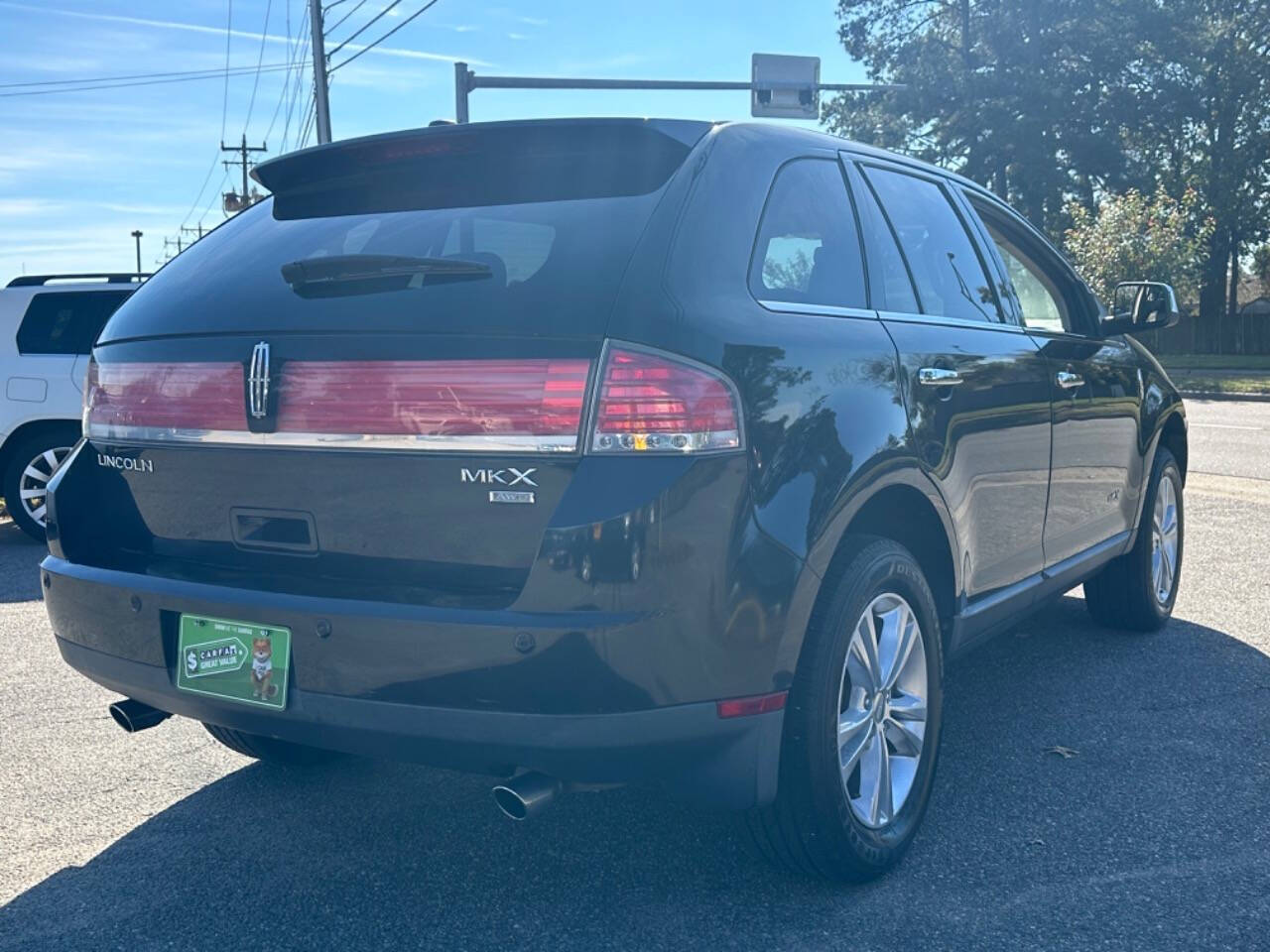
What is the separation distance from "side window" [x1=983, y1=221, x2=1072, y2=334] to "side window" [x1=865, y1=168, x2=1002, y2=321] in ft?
0.94

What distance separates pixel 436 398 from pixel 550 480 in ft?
0.98

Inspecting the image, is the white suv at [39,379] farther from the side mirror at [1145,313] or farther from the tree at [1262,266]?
the tree at [1262,266]

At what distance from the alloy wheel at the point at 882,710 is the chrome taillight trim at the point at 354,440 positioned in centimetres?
93

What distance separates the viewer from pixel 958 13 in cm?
4278

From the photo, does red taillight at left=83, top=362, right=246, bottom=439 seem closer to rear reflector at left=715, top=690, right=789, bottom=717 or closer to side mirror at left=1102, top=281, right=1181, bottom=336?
rear reflector at left=715, top=690, right=789, bottom=717

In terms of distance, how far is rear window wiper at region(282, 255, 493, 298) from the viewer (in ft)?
8.97

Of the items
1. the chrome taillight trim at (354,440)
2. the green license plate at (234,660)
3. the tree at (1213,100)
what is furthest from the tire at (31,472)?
the tree at (1213,100)

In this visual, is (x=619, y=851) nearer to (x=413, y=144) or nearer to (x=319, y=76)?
(x=413, y=144)

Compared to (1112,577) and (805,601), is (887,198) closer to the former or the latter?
(805,601)

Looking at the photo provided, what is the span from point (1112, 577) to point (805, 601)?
3.16 m

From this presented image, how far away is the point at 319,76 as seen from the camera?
21.3m

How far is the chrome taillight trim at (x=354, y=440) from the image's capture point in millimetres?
2539

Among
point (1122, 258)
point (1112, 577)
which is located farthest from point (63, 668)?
point (1122, 258)

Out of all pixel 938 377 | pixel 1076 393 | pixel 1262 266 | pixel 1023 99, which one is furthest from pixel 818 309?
pixel 1262 266
